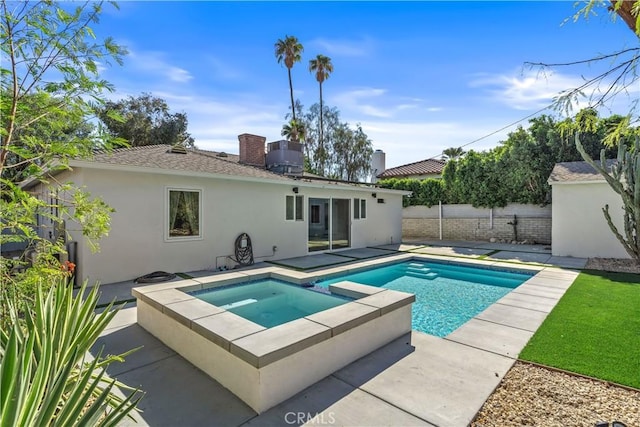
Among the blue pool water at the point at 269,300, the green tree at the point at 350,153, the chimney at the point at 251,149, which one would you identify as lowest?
the blue pool water at the point at 269,300

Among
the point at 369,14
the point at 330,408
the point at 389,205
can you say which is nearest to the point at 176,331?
the point at 330,408

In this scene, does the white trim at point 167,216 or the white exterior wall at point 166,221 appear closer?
the white exterior wall at point 166,221

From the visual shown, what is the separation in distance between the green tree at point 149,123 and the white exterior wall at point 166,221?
1743cm

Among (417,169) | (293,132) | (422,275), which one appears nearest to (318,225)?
(422,275)

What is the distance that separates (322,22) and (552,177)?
11.2 m

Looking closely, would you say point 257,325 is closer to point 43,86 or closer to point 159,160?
point 43,86

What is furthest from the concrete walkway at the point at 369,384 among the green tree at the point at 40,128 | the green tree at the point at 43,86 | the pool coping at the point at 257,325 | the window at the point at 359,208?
the window at the point at 359,208

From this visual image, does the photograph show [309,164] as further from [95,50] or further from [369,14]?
[95,50]

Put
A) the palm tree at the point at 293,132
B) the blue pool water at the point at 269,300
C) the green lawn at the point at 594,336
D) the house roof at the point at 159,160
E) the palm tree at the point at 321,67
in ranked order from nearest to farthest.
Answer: the green lawn at the point at 594,336 → the blue pool water at the point at 269,300 → the house roof at the point at 159,160 → the palm tree at the point at 293,132 → the palm tree at the point at 321,67

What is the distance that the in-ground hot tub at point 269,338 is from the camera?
3412 mm

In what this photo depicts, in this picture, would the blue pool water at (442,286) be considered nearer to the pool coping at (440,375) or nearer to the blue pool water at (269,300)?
the pool coping at (440,375)

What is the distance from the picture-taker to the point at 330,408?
10.8 feet

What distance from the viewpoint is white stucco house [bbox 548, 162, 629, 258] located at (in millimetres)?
12125

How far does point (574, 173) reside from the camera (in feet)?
44.3
